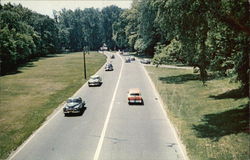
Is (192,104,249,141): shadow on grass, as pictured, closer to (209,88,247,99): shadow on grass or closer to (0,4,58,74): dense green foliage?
(209,88,247,99): shadow on grass

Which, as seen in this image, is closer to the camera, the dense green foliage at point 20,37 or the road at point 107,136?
the road at point 107,136

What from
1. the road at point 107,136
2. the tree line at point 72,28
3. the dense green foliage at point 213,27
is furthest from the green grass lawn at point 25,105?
the tree line at point 72,28

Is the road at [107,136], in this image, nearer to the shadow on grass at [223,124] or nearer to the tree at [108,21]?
the shadow on grass at [223,124]

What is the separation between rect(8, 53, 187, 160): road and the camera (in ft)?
60.1

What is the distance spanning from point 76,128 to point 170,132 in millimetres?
7937

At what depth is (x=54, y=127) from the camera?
81.5 feet

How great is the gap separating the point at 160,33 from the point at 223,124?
50274 millimetres

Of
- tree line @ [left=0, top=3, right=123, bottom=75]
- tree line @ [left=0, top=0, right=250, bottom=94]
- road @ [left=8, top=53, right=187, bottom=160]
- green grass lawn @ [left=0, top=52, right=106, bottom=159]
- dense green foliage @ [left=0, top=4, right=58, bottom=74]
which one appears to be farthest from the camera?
tree line @ [left=0, top=3, right=123, bottom=75]

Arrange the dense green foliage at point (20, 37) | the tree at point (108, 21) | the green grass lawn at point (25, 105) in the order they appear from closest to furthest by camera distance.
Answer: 1. the green grass lawn at point (25, 105)
2. the dense green foliage at point (20, 37)
3. the tree at point (108, 21)

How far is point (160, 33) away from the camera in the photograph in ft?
230

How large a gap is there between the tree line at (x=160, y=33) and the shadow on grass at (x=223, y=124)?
267 centimetres

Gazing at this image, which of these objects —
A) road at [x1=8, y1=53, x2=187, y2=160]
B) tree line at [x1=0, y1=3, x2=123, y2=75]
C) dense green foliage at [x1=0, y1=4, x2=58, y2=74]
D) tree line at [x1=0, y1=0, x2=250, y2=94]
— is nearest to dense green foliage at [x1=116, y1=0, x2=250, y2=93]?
tree line at [x1=0, y1=0, x2=250, y2=94]

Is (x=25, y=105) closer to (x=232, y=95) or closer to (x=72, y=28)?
(x=232, y=95)

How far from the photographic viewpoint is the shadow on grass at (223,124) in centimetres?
2022
